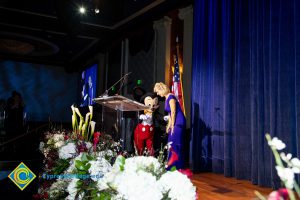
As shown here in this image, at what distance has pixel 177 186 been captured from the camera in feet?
2.72

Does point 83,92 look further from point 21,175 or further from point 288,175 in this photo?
point 288,175

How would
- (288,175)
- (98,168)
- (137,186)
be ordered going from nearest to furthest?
1. (288,175)
2. (137,186)
3. (98,168)

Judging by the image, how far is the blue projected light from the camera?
10.9 metres

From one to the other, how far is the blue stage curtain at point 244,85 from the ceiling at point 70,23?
1.42 meters

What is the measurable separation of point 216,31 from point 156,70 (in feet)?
7.84

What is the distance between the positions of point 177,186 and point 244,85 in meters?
3.66

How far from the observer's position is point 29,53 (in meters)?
12.2

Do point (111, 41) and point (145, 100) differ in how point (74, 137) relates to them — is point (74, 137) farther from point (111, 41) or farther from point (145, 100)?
point (111, 41)

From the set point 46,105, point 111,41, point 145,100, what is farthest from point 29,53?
point 145,100

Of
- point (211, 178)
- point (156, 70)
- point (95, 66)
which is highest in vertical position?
point (95, 66)

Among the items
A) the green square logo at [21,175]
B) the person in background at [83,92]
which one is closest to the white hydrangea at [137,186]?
the green square logo at [21,175]

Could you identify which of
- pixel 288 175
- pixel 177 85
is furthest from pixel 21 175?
pixel 177 85

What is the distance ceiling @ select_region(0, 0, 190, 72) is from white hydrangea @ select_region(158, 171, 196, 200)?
5.46m

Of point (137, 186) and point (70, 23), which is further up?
point (70, 23)
